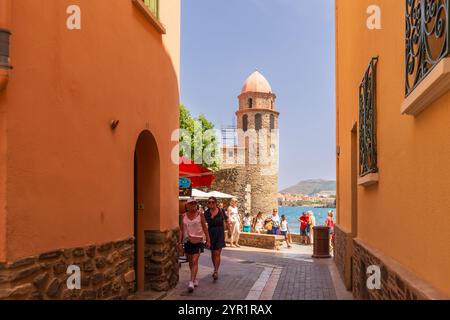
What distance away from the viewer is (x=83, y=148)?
211 inches

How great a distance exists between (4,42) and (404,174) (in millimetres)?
3679

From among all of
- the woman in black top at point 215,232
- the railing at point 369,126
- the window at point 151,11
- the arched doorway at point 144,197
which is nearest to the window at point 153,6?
the window at point 151,11

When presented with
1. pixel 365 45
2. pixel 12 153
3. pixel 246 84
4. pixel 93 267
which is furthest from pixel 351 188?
pixel 246 84

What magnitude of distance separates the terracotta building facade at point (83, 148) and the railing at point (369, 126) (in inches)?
132

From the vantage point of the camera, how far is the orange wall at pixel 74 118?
Result: 4145mm

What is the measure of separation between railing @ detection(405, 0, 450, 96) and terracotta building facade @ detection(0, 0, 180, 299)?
3.21 meters

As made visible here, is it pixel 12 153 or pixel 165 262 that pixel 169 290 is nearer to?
pixel 165 262

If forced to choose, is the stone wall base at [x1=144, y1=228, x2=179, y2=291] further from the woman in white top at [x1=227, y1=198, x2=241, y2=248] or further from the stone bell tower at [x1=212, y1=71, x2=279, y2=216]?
the stone bell tower at [x1=212, y1=71, x2=279, y2=216]

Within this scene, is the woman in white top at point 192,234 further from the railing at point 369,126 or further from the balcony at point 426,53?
the balcony at point 426,53

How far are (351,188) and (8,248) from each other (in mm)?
7444

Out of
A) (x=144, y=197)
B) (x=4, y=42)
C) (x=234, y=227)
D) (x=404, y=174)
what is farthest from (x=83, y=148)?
(x=234, y=227)
